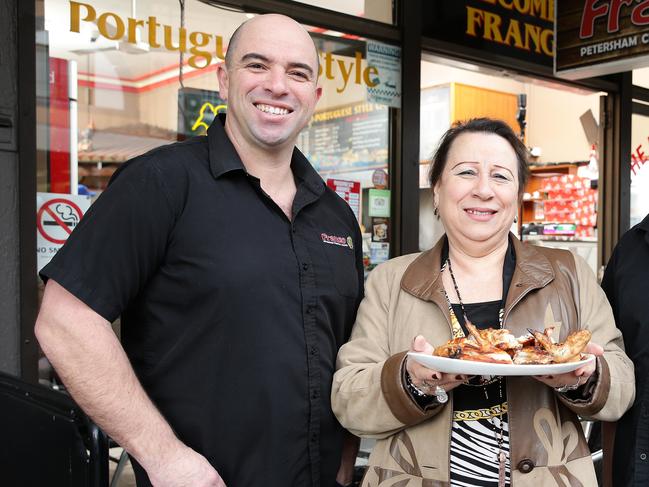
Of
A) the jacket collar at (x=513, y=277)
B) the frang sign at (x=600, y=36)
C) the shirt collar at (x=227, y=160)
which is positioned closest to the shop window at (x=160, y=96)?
the frang sign at (x=600, y=36)

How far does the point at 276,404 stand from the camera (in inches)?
70.7

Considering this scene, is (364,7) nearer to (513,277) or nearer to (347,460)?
(513,277)

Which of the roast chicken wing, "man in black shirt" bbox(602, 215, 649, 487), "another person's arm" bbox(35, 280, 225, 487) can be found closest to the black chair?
"another person's arm" bbox(35, 280, 225, 487)

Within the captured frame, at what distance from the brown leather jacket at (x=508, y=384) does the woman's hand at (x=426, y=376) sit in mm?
47

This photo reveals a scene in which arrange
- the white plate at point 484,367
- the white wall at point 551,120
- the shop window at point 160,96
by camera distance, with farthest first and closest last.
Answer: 1. the white wall at point 551,120
2. the shop window at point 160,96
3. the white plate at point 484,367

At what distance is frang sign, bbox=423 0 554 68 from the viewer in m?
4.46

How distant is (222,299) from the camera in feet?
5.68

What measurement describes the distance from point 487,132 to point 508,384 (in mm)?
729

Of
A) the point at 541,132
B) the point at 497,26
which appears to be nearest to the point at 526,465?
the point at 497,26

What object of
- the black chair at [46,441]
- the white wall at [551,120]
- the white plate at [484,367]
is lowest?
the black chair at [46,441]

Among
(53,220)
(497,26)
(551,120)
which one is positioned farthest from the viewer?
(551,120)

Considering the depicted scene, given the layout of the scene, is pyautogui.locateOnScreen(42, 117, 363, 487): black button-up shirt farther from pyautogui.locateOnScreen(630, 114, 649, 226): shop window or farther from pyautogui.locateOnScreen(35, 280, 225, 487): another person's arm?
pyautogui.locateOnScreen(630, 114, 649, 226): shop window

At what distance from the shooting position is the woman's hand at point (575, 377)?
165 centimetres

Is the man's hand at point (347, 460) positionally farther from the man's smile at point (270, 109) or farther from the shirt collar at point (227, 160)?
the man's smile at point (270, 109)
